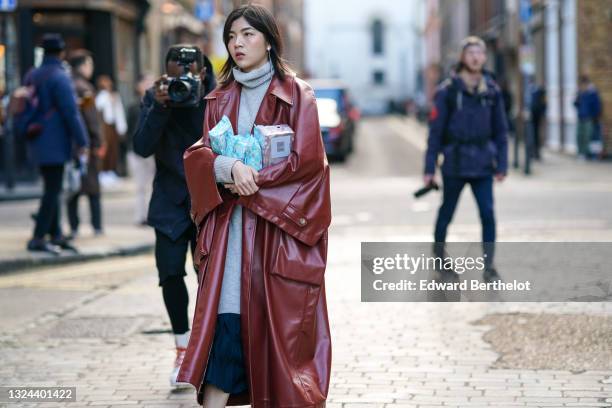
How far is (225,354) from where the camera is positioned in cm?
434

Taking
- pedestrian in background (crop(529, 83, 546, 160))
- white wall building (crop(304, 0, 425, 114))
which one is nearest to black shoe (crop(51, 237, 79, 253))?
pedestrian in background (crop(529, 83, 546, 160))

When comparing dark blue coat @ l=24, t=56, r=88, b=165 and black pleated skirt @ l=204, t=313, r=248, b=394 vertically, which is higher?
dark blue coat @ l=24, t=56, r=88, b=165

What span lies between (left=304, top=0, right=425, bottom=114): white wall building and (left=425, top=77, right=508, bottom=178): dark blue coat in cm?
7676

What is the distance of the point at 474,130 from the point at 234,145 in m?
4.49

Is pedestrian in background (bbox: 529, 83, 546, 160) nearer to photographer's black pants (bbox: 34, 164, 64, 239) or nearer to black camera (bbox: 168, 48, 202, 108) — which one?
photographer's black pants (bbox: 34, 164, 64, 239)

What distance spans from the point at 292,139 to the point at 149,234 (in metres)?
8.10

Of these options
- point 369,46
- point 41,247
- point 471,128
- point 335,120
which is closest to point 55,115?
point 41,247

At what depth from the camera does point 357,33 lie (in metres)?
90.1

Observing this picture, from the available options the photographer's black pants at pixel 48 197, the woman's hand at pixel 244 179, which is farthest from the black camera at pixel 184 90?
the photographer's black pants at pixel 48 197

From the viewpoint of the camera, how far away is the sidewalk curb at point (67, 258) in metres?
10.1

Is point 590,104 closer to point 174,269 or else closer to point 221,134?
point 174,269

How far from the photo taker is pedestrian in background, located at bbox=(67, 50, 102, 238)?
1128 centimetres

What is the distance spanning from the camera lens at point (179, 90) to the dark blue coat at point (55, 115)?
15.6ft

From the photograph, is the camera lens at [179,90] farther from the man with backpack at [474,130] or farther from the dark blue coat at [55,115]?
the dark blue coat at [55,115]
